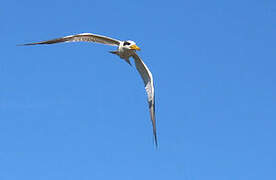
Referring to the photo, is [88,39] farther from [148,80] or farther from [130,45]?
[148,80]

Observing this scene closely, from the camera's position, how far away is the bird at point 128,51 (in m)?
28.8

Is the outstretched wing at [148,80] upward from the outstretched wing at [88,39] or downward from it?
downward

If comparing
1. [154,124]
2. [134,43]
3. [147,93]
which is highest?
[134,43]

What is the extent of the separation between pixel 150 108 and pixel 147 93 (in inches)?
45.5

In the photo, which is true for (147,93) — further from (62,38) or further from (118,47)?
(62,38)

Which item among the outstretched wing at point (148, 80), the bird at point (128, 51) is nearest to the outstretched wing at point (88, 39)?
the bird at point (128, 51)

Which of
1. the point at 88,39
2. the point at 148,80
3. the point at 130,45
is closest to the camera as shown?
the point at 130,45

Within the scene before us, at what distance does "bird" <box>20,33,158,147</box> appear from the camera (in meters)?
28.8

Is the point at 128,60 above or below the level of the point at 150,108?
above

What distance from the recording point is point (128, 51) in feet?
95.4

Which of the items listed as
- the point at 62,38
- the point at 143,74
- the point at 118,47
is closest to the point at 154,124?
the point at 143,74

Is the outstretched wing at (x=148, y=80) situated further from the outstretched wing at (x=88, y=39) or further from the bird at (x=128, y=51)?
the outstretched wing at (x=88, y=39)

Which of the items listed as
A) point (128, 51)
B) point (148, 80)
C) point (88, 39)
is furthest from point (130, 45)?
point (148, 80)

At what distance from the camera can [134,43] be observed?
28703 millimetres
